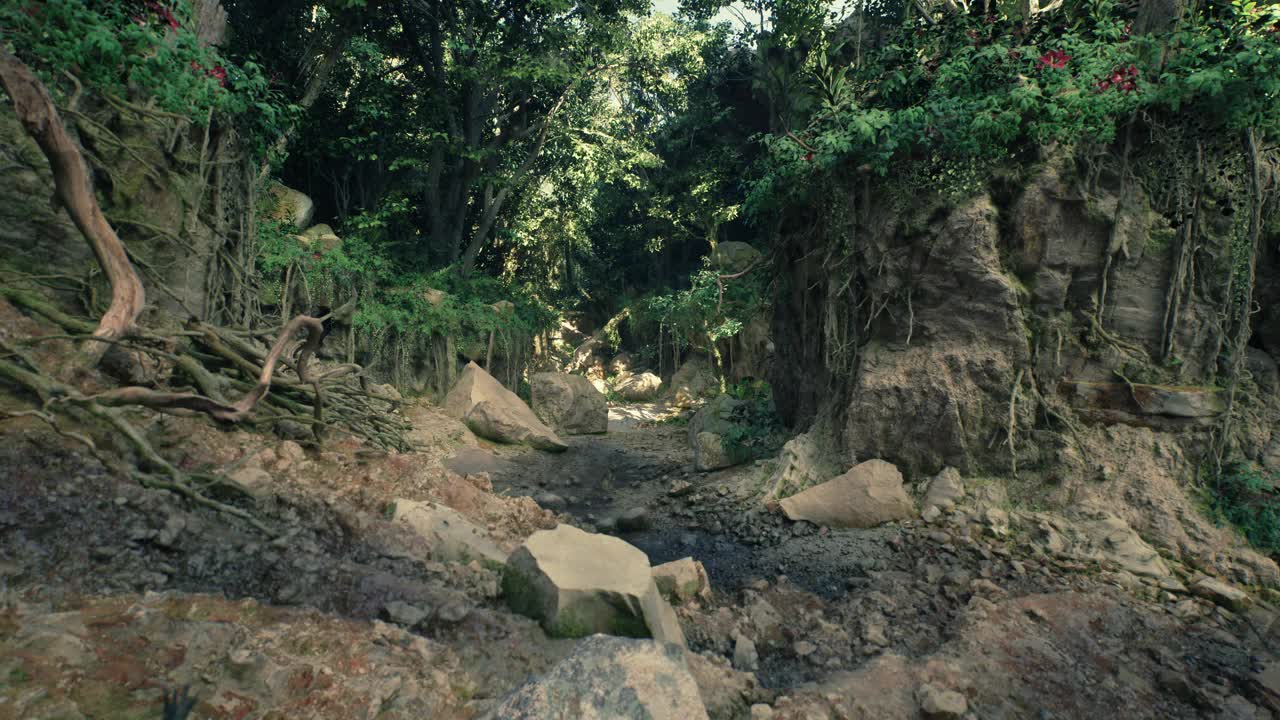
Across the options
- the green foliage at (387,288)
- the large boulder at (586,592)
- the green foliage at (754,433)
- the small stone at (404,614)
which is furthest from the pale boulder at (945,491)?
the green foliage at (387,288)

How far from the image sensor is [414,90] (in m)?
12.9

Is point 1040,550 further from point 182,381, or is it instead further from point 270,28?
point 270,28

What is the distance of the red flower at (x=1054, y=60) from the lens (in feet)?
17.9

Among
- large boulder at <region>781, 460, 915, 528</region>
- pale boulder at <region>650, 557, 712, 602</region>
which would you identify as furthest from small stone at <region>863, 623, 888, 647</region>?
large boulder at <region>781, 460, 915, 528</region>

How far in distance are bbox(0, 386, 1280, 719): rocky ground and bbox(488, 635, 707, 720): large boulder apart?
12 cm

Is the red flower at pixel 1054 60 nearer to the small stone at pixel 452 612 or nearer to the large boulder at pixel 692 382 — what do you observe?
the small stone at pixel 452 612

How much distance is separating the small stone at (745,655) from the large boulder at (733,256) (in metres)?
12.2

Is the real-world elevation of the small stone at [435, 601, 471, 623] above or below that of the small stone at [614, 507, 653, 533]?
above

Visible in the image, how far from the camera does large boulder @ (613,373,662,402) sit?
1706 cm

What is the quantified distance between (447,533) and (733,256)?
12.9 m

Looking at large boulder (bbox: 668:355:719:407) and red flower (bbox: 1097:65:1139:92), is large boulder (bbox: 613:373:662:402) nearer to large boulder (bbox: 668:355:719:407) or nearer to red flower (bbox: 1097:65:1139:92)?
large boulder (bbox: 668:355:719:407)

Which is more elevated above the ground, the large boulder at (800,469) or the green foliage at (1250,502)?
the green foliage at (1250,502)

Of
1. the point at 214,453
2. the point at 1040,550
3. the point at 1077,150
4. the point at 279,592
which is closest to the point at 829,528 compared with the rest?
the point at 1040,550

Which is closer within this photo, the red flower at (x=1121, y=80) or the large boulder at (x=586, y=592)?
the large boulder at (x=586, y=592)
